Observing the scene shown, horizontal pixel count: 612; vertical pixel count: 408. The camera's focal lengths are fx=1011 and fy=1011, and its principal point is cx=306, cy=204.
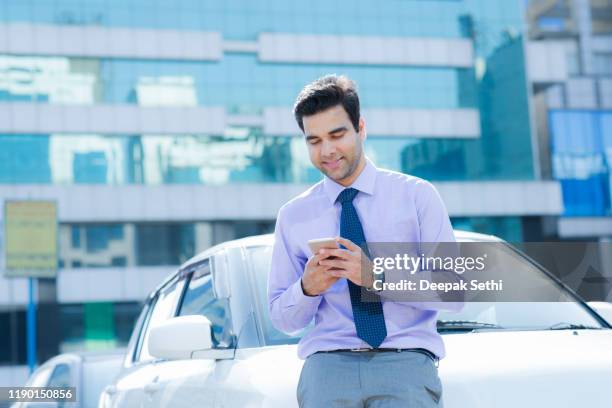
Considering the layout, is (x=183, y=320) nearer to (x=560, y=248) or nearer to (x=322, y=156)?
(x=322, y=156)

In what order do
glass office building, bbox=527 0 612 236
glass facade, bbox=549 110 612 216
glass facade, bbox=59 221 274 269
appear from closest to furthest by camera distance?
1. glass facade, bbox=59 221 274 269
2. glass office building, bbox=527 0 612 236
3. glass facade, bbox=549 110 612 216

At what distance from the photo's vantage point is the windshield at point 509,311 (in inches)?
157

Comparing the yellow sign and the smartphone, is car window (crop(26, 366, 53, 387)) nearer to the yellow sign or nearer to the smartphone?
the smartphone

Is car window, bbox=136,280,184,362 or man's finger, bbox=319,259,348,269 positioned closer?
man's finger, bbox=319,259,348,269

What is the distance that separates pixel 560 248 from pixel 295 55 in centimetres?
3584

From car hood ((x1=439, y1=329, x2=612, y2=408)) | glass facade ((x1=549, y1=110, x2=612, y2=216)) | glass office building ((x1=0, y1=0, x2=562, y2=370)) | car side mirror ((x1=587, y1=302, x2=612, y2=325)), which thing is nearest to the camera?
car hood ((x1=439, y1=329, x2=612, y2=408))

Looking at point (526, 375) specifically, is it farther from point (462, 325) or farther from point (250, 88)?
point (250, 88)

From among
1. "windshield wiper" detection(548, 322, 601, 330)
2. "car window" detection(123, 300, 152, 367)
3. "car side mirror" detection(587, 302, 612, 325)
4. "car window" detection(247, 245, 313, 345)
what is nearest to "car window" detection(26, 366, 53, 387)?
"car window" detection(123, 300, 152, 367)

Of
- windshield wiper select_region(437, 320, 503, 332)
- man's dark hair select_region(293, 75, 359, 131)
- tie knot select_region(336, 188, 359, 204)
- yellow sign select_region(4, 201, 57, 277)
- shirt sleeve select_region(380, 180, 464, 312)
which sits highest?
yellow sign select_region(4, 201, 57, 277)

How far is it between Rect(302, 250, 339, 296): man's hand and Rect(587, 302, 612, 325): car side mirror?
1.83 meters

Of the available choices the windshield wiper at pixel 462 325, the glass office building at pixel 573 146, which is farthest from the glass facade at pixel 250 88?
the windshield wiper at pixel 462 325

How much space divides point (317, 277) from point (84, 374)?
25.1ft

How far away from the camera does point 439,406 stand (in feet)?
9.52

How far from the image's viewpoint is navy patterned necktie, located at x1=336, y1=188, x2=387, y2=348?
289 centimetres
